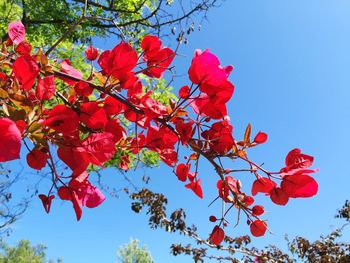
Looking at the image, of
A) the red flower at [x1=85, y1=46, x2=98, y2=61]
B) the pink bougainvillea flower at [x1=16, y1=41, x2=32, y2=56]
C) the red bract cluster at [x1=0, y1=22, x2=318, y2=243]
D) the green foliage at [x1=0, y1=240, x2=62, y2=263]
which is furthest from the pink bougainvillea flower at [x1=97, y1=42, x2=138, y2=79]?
the green foliage at [x1=0, y1=240, x2=62, y2=263]

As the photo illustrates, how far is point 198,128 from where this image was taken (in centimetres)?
76

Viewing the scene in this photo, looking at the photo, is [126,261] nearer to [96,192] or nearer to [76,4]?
[76,4]

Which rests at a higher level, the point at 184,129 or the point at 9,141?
the point at 184,129

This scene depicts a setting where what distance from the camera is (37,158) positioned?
0.71 meters

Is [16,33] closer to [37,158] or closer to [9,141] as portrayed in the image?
[37,158]

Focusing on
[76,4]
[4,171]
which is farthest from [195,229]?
[4,171]

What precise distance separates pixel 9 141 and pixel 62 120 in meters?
0.15

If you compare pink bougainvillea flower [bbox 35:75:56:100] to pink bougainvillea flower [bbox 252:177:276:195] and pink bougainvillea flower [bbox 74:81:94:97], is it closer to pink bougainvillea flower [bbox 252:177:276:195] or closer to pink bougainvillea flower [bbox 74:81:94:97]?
pink bougainvillea flower [bbox 74:81:94:97]

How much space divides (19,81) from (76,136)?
0.45 ft

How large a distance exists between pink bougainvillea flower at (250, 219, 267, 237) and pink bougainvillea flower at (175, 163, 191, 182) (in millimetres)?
185

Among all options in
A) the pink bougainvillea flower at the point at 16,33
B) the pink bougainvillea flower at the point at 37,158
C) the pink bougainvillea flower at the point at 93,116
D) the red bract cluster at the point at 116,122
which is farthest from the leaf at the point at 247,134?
the pink bougainvillea flower at the point at 16,33

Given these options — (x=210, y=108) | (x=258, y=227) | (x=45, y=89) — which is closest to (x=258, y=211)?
(x=258, y=227)

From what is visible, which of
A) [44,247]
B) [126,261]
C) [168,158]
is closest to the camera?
[168,158]

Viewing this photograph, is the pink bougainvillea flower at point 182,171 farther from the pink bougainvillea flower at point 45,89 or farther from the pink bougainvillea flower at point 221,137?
the pink bougainvillea flower at point 45,89
